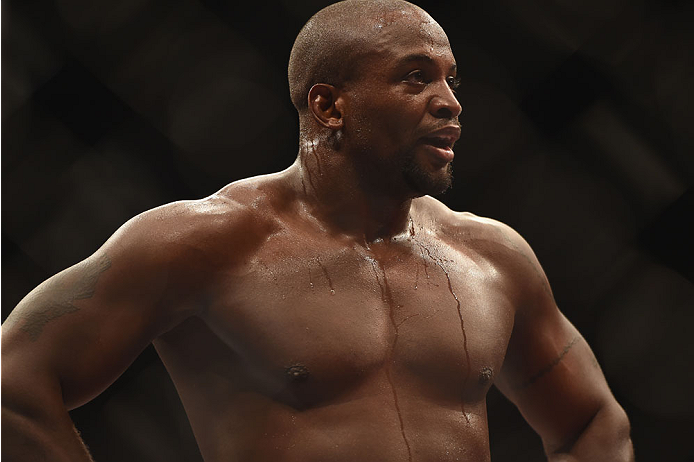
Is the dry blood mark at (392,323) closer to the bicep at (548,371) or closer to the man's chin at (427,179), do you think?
the man's chin at (427,179)

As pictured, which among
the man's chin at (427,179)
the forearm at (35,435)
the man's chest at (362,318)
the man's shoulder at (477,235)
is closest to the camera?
the forearm at (35,435)

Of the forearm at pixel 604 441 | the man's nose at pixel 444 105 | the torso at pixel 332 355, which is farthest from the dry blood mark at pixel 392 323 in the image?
the forearm at pixel 604 441

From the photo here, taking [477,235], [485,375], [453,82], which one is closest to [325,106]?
[453,82]

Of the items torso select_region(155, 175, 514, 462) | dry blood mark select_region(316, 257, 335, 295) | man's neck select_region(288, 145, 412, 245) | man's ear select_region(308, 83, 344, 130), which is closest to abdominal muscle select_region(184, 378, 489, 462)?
torso select_region(155, 175, 514, 462)

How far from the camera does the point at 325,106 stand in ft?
5.07

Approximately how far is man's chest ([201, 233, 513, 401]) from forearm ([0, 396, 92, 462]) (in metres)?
0.25

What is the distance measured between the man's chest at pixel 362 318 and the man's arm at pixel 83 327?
0.08 metres

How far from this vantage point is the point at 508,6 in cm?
161

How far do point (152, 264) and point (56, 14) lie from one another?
49 centimetres

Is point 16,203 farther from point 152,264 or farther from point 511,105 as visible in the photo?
point 511,105

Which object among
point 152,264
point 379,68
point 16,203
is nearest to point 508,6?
point 379,68

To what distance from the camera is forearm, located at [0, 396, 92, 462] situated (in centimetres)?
130

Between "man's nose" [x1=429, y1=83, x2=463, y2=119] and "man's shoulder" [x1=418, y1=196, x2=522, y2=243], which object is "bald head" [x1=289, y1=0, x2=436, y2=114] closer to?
"man's nose" [x1=429, y1=83, x2=463, y2=119]

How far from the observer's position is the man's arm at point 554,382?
65.2 inches
